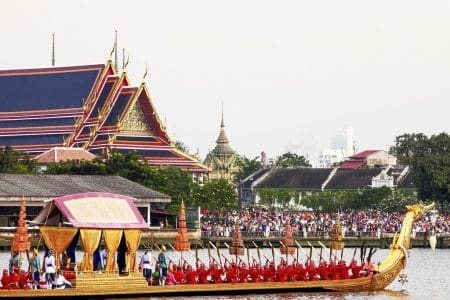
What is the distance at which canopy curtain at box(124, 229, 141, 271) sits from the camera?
130 ft

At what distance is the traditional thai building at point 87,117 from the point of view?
94375mm

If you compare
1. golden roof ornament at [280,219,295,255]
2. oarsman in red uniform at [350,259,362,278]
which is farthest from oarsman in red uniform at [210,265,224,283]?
golden roof ornament at [280,219,295,255]

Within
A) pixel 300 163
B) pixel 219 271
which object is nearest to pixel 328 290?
pixel 219 271

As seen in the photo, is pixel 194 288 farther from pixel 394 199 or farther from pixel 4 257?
pixel 394 199

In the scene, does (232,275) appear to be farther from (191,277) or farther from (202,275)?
(191,277)

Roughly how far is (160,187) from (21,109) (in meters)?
21.2

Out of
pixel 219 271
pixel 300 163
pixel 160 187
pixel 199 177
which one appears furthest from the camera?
pixel 300 163

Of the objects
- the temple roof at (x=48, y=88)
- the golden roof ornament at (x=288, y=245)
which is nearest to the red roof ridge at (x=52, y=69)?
the temple roof at (x=48, y=88)

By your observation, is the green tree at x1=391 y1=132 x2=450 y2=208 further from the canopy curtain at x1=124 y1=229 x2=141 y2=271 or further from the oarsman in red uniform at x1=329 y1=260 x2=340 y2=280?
the canopy curtain at x1=124 y1=229 x2=141 y2=271

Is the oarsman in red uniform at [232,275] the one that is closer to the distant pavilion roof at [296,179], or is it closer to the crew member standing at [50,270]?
the crew member standing at [50,270]

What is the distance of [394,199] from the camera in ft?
320

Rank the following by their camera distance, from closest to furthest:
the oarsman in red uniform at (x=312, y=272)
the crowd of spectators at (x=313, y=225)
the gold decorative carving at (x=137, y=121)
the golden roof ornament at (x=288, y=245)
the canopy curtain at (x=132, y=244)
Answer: the canopy curtain at (x=132, y=244)
the oarsman in red uniform at (x=312, y=272)
the golden roof ornament at (x=288, y=245)
the crowd of spectators at (x=313, y=225)
the gold decorative carving at (x=137, y=121)

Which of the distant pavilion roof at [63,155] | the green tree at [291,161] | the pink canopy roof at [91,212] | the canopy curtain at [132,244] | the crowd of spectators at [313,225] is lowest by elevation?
the canopy curtain at [132,244]

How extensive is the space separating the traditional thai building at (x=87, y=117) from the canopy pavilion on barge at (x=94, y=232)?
174 ft
